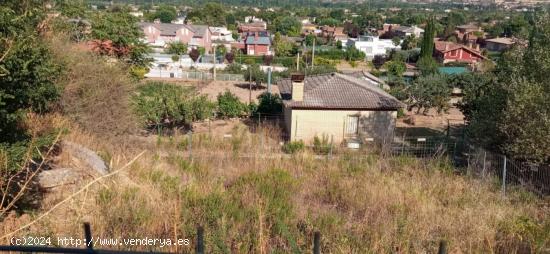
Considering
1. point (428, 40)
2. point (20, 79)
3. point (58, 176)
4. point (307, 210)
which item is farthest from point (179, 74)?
point (307, 210)

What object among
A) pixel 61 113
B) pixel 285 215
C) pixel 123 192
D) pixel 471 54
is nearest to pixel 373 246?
pixel 285 215

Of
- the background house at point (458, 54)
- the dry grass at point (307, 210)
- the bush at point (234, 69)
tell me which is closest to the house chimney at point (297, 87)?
the dry grass at point (307, 210)

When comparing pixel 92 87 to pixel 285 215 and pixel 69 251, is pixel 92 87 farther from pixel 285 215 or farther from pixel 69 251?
pixel 69 251

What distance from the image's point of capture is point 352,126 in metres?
18.5

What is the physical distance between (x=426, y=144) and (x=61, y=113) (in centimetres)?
1263

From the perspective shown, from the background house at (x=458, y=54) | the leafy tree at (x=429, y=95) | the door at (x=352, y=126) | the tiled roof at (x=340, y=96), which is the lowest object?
the background house at (x=458, y=54)

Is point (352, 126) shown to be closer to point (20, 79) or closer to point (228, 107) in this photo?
point (228, 107)

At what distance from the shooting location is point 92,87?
480 inches

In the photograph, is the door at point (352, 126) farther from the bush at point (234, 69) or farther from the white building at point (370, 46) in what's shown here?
the white building at point (370, 46)

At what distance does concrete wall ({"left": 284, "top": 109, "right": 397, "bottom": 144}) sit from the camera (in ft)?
59.8

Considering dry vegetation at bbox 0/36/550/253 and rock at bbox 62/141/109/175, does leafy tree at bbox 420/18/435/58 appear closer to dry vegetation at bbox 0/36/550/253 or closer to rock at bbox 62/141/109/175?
dry vegetation at bbox 0/36/550/253

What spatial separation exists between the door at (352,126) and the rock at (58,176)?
1284cm

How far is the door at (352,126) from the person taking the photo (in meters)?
18.5

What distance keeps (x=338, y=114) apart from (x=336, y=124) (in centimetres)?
41
